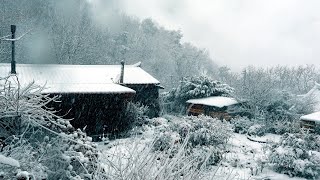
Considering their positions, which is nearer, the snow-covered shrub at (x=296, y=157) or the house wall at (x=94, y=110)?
the snow-covered shrub at (x=296, y=157)

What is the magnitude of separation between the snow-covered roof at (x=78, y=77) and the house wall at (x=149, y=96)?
1.47 feet

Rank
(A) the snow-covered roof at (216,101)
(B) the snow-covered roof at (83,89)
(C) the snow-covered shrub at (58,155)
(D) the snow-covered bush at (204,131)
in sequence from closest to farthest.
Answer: (C) the snow-covered shrub at (58,155), (D) the snow-covered bush at (204,131), (B) the snow-covered roof at (83,89), (A) the snow-covered roof at (216,101)

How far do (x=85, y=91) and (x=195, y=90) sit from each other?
A: 12005 mm

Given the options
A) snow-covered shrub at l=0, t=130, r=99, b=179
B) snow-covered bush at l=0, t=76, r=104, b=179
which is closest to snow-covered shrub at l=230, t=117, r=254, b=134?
snow-covered bush at l=0, t=76, r=104, b=179

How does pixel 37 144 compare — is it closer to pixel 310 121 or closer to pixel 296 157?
pixel 296 157

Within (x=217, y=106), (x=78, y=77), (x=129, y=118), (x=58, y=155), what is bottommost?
(x=129, y=118)

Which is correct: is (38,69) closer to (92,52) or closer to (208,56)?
(92,52)

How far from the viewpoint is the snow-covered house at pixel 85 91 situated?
15.5 meters

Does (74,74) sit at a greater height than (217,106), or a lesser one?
greater

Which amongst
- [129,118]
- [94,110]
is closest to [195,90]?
[129,118]

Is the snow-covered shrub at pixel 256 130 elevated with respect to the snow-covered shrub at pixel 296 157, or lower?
lower

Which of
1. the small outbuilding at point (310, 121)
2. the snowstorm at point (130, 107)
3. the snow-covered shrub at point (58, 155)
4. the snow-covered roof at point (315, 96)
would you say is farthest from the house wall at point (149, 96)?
the snow-covered shrub at point (58, 155)

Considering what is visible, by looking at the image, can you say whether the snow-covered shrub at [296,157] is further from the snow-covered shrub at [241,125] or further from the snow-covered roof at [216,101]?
the snow-covered roof at [216,101]

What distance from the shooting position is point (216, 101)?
23.5 metres
